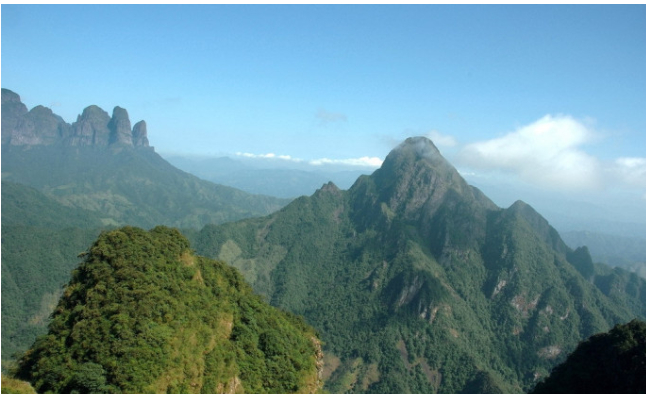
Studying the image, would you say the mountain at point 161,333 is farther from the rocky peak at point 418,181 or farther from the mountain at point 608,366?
Answer: the rocky peak at point 418,181

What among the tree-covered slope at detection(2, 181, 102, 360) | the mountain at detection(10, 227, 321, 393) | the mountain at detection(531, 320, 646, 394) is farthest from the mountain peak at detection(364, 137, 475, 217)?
the mountain at detection(10, 227, 321, 393)

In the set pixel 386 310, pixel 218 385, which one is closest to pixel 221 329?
pixel 218 385

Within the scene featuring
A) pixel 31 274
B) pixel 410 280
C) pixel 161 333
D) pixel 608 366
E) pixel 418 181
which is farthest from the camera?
pixel 418 181

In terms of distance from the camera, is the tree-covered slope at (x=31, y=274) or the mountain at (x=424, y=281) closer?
the mountain at (x=424, y=281)

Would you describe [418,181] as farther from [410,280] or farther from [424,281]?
[424,281]

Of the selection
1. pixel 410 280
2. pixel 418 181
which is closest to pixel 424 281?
pixel 410 280

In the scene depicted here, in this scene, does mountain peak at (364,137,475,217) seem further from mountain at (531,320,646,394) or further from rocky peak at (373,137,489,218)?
mountain at (531,320,646,394)

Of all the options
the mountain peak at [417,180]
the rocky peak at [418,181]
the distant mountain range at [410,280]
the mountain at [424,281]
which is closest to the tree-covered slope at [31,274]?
the distant mountain range at [410,280]
